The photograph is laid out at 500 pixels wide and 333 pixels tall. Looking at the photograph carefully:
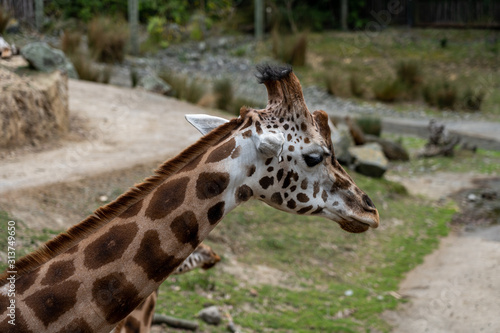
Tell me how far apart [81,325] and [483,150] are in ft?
38.8

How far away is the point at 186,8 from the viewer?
73.6 ft

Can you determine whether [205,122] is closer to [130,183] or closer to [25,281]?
[25,281]

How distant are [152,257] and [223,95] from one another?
10768 mm

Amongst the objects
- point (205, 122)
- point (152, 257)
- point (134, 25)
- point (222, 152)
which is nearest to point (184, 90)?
point (134, 25)

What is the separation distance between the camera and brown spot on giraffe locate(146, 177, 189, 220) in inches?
94.7

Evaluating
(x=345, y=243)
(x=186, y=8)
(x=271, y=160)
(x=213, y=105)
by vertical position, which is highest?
(x=186, y=8)

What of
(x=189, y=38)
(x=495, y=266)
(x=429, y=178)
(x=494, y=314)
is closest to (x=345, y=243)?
(x=495, y=266)

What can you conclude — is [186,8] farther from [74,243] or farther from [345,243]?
[74,243]

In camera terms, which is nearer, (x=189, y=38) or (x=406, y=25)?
(x=189, y=38)

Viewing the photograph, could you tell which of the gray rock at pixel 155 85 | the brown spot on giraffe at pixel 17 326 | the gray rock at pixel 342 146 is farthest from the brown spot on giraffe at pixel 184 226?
the gray rock at pixel 155 85

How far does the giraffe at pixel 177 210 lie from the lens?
229cm

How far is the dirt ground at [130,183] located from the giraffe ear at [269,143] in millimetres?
3572

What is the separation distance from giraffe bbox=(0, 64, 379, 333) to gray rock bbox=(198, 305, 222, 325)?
262 cm

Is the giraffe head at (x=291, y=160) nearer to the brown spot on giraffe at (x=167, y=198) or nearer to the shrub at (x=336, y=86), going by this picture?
the brown spot on giraffe at (x=167, y=198)
